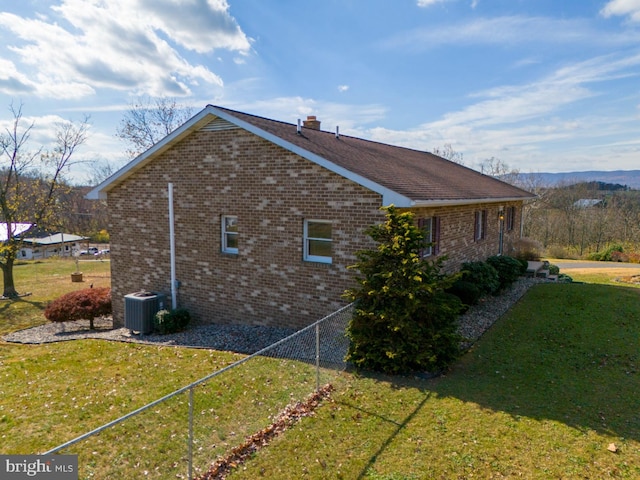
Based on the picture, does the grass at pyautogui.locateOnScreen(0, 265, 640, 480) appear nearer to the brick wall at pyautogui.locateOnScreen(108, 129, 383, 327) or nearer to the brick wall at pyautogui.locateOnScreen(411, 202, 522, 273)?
the brick wall at pyautogui.locateOnScreen(108, 129, 383, 327)

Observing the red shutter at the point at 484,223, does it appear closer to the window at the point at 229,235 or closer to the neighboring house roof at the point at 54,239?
the window at the point at 229,235

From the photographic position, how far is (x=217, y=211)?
11734 mm

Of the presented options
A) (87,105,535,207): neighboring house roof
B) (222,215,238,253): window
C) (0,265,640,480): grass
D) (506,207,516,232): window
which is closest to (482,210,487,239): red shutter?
(87,105,535,207): neighboring house roof

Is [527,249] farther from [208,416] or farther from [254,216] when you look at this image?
[208,416]

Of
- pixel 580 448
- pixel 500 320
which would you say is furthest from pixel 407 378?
pixel 500 320

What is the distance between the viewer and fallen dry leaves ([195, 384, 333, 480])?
16.8 feet

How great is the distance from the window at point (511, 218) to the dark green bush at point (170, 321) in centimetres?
1507

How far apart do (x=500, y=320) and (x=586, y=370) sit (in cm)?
338

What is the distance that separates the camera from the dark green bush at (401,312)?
7.79 m

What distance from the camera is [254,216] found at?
1118 cm

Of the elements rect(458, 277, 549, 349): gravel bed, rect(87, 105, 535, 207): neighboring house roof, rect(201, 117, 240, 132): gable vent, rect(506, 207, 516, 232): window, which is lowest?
rect(458, 277, 549, 349): gravel bed

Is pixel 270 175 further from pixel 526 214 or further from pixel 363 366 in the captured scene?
pixel 526 214

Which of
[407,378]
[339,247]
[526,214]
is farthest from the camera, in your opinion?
[526,214]

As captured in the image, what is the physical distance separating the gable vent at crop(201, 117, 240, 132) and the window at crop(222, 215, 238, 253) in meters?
2.34
